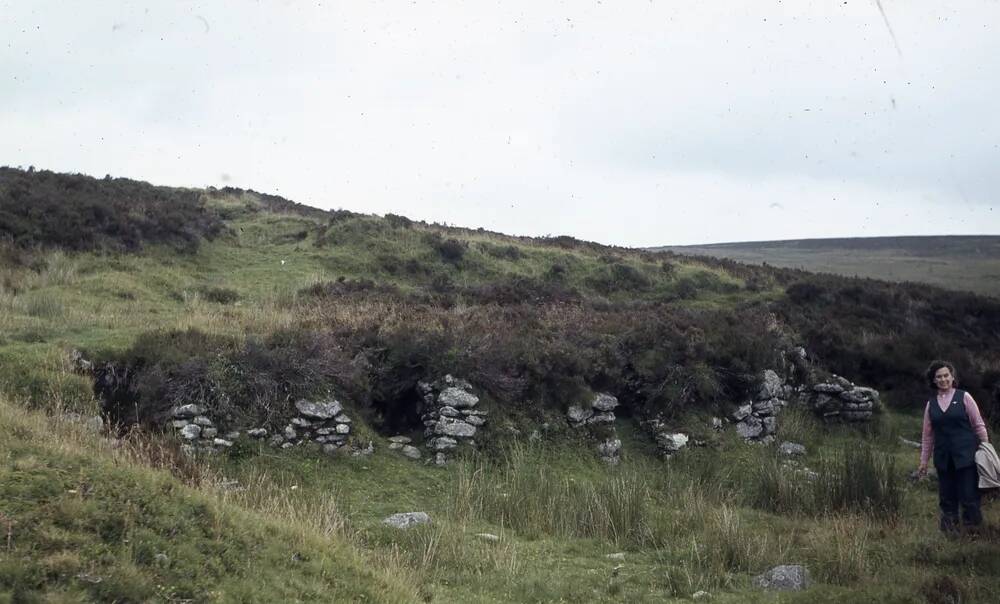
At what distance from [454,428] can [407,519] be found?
3.32 meters

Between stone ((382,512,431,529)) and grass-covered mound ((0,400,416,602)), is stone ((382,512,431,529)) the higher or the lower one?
the lower one

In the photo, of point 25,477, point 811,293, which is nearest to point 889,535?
point 25,477

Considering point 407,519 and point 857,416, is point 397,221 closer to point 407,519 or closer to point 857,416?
point 857,416

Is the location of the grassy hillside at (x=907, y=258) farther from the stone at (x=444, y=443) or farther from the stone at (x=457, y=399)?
the stone at (x=444, y=443)

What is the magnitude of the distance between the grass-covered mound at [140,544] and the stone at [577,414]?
6580 mm

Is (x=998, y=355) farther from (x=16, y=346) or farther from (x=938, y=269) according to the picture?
(x=16, y=346)

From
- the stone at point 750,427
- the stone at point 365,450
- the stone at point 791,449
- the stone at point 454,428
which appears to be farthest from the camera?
the stone at point 750,427

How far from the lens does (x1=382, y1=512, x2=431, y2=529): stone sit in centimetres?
870

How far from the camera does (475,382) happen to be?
12867 millimetres

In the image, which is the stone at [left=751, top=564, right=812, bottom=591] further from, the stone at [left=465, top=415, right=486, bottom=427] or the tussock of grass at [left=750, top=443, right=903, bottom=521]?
the stone at [left=465, top=415, right=486, bottom=427]

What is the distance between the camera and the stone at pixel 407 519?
8.70 metres

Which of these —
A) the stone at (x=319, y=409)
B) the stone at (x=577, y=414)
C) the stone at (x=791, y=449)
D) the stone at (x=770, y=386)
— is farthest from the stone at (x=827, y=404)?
the stone at (x=319, y=409)

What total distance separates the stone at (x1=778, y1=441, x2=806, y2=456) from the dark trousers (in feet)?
17.4

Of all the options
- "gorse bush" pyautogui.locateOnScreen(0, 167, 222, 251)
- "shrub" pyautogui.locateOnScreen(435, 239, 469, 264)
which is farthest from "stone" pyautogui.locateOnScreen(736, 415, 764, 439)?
"gorse bush" pyautogui.locateOnScreen(0, 167, 222, 251)
